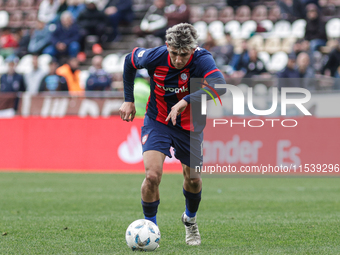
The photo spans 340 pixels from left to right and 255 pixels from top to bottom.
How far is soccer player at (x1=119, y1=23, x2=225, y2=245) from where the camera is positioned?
Answer: 5.56m

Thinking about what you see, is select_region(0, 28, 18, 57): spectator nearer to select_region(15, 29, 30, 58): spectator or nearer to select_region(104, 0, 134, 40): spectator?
select_region(15, 29, 30, 58): spectator

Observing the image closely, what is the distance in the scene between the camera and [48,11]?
72.3ft

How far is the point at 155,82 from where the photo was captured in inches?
234

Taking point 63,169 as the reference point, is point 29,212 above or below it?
above

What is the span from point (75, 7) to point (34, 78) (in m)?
4.92

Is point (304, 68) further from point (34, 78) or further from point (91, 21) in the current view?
point (91, 21)

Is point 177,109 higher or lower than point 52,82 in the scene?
higher

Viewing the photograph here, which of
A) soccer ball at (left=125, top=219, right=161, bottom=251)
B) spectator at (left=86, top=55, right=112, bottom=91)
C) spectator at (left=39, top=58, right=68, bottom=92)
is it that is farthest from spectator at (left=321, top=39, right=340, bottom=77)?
soccer ball at (left=125, top=219, right=161, bottom=251)

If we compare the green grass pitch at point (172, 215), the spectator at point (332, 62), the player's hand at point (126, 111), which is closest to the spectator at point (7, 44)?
the green grass pitch at point (172, 215)

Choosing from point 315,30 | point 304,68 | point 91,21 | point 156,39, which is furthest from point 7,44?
point 304,68

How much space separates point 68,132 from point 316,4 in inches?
353

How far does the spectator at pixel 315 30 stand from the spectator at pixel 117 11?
6879 mm

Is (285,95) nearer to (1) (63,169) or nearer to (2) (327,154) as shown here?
(2) (327,154)

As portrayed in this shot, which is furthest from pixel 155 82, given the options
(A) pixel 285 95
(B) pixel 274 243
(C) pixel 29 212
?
(A) pixel 285 95
